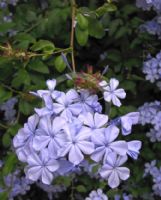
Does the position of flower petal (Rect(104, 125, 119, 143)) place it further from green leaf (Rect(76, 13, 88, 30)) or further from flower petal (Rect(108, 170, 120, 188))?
green leaf (Rect(76, 13, 88, 30))

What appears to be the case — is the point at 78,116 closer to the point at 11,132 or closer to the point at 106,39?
the point at 11,132

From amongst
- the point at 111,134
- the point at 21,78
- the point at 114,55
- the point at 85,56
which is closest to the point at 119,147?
the point at 111,134

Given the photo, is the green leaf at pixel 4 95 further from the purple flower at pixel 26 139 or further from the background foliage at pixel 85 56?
the purple flower at pixel 26 139

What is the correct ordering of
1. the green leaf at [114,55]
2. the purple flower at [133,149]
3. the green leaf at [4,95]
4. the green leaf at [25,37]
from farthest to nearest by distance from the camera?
the green leaf at [114,55]
the green leaf at [25,37]
the green leaf at [4,95]
the purple flower at [133,149]

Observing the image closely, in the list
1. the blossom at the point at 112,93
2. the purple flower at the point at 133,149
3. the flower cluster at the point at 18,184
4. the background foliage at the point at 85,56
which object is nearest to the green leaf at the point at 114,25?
the background foliage at the point at 85,56

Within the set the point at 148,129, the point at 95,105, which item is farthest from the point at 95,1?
the point at 95,105

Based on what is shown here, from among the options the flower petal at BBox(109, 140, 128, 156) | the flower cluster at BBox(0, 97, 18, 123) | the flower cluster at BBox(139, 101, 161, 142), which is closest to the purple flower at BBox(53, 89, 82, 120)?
the flower petal at BBox(109, 140, 128, 156)

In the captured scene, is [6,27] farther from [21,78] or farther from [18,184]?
[18,184]
